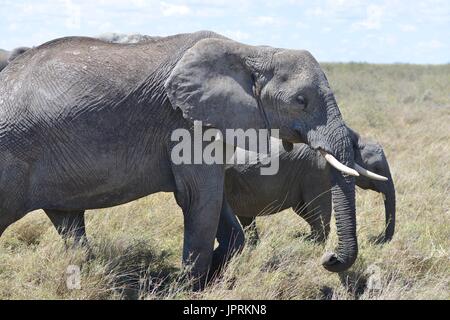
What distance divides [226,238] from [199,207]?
2.37ft

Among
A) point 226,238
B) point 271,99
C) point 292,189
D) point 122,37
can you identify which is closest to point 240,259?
point 226,238

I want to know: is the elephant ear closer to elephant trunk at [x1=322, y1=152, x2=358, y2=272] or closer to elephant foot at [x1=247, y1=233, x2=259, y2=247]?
elephant trunk at [x1=322, y1=152, x2=358, y2=272]

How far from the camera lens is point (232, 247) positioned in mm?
5859

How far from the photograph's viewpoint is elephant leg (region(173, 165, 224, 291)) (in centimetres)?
532

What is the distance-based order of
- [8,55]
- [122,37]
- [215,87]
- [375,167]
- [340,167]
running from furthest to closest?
[8,55]
[122,37]
[375,167]
[215,87]
[340,167]

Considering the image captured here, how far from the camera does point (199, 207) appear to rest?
5.34m

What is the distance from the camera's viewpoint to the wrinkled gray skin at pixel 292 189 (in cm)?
697

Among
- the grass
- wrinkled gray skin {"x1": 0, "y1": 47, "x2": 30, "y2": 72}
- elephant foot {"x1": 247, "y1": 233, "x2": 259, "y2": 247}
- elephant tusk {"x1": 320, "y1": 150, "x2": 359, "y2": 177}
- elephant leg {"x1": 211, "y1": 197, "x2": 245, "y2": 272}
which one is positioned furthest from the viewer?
wrinkled gray skin {"x1": 0, "y1": 47, "x2": 30, "y2": 72}

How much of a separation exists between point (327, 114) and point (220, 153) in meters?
0.81

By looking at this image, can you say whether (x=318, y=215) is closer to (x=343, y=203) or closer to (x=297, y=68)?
(x=343, y=203)

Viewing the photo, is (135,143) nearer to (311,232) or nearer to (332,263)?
Result: (332,263)

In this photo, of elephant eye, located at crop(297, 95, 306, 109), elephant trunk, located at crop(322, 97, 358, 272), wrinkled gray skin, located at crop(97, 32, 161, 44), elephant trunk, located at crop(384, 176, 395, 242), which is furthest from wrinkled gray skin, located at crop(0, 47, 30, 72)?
elephant trunk, located at crop(322, 97, 358, 272)

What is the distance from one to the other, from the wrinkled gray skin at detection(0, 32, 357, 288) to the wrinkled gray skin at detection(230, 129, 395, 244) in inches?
62.9
